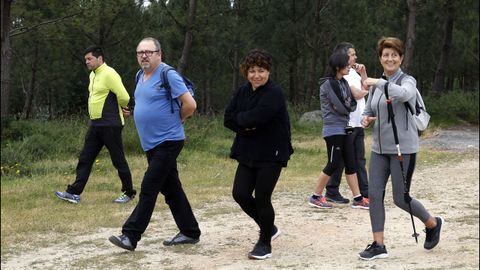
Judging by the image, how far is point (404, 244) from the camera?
18.0 ft

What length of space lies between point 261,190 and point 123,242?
114 cm

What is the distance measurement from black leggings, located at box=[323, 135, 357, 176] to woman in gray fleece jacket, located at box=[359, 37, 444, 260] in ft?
6.06

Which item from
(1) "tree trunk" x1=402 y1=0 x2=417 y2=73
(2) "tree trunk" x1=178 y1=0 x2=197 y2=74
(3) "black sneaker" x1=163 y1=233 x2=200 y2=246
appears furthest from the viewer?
(2) "tree trunk" x1=178 y1=0 x2=197 y2=74

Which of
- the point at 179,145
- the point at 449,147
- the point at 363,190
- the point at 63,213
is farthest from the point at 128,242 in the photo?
the point at 449,147

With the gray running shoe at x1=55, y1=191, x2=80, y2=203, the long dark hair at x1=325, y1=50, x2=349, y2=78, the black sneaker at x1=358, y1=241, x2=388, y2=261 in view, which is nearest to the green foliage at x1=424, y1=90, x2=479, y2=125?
the long dark hair at x1=325, y1=50, x2=349, y2=78

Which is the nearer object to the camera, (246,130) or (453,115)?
(246,130)

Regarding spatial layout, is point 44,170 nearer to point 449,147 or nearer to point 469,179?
point 469,179

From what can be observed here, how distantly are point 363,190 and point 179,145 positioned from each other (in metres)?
2.95

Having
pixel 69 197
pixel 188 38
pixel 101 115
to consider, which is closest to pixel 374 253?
pixel 101 115

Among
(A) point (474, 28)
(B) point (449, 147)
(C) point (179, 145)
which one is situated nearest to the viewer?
(C) point (179, 145)

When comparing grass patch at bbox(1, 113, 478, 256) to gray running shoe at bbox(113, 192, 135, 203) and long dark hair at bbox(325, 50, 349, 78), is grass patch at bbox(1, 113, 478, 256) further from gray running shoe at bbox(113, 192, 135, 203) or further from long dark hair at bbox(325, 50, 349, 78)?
long dark hair at bbox(325, 50, 349, 78)

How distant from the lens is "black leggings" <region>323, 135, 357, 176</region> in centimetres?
701

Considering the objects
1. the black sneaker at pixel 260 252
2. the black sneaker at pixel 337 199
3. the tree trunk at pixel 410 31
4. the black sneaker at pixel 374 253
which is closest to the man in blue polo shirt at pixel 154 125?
the black sneaker at pixel 260 252

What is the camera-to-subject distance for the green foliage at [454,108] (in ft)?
63.5
